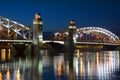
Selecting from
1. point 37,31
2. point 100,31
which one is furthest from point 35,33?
point 100,31

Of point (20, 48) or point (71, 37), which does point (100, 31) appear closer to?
point (71, 37)

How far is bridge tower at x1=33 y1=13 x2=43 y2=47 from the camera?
288 ft

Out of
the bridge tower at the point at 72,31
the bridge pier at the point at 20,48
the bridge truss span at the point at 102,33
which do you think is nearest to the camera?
the bridge pier at the point at 20,48

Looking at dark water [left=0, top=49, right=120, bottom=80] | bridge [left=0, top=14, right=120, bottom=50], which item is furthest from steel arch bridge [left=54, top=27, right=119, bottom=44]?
dark water [left=0, top=49, right=120, bottom=80]

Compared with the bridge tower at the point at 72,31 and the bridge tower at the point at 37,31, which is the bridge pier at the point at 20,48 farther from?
the bridge tower at the point at 72,31

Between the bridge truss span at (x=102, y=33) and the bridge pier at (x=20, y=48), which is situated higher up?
the bridge truss span at (x=102, y=33)

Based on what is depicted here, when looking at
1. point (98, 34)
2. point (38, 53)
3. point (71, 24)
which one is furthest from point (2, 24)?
point (98, 34)

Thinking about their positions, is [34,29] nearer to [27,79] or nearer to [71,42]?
[71,42]

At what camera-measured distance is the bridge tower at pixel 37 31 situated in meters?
87.9

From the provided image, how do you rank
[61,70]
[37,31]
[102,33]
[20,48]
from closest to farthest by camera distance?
1. [61,70]
2. [20,48]
3. [37,31]
4. [102,33]

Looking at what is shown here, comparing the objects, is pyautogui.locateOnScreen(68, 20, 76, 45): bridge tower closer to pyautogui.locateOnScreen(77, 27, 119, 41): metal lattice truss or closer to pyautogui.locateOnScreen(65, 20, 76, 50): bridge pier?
pyautogui.locateOnScreen(65, 20, 76, 50): bridge pier

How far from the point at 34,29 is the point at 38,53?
29.5ft

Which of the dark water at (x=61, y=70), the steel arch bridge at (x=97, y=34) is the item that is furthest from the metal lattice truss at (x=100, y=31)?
the dark water at (x=61, y=70)

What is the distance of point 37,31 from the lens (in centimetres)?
9138
